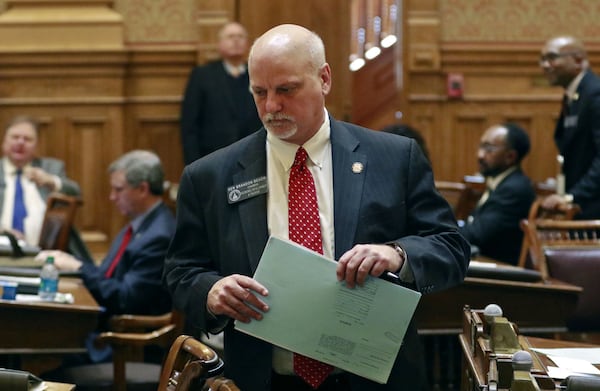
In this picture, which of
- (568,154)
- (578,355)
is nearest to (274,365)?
(578,355)

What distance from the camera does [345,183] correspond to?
2752 millimetres

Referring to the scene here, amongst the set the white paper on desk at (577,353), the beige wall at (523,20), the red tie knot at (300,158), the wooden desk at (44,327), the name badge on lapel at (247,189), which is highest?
the beige wall at (523,20)

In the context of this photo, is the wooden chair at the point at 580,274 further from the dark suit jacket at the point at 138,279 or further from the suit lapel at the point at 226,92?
the suit lapel at the point at 226,92

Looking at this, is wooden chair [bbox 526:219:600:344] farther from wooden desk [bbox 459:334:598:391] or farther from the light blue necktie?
the light blue necktie

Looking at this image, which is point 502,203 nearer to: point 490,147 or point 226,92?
point 490,147

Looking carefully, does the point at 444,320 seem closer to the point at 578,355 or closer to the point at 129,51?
the point at 578,355

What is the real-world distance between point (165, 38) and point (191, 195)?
5.86 meters

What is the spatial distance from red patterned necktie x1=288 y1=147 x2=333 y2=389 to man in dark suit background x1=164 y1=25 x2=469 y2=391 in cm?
2

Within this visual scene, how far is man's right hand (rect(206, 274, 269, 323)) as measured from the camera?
2.58m

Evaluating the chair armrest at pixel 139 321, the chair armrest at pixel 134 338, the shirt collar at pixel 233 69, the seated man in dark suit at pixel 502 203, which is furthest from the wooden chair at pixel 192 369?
the shirt collar at pixel 233 69

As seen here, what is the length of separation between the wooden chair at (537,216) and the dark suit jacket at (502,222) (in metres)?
0.24

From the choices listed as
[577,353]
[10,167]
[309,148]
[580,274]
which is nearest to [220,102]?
[10,167]

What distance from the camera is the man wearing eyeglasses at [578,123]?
641cm

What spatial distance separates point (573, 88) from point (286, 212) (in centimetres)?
450
